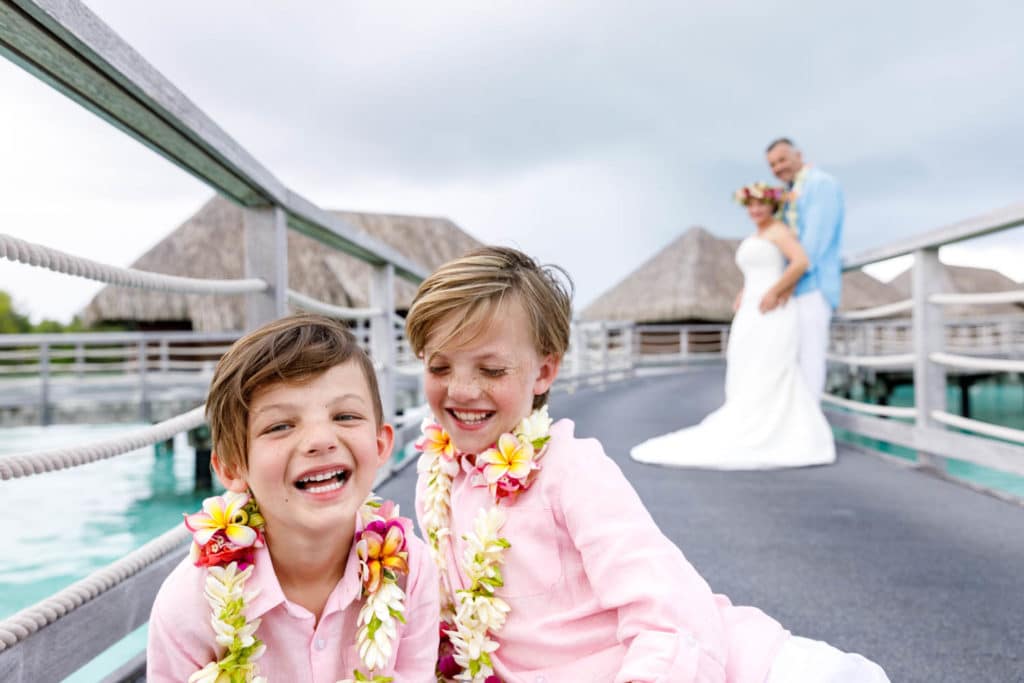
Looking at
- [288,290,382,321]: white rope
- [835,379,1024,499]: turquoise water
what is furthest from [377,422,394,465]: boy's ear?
[835,379,1024,499]: turquoise water

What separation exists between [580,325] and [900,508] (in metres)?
7.23

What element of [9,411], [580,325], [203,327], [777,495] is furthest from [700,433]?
[203,327]

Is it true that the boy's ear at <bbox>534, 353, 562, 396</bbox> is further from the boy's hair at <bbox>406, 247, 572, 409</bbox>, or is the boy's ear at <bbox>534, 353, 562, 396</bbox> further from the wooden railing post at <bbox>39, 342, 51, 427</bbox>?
the wooden railing post at <bbox>39, 342, 51, 427</bbox>

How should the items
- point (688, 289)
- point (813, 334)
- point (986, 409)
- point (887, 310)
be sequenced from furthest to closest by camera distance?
point (688, 289), point (986, 409), point (813, 334), point (887, 310)

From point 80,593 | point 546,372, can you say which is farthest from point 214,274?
point 546,372

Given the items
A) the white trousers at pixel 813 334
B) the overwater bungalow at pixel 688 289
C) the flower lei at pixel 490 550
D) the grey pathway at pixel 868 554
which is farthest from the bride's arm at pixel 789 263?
the overwater bungalow at pixel 688 289

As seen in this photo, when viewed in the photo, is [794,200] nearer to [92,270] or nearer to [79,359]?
[92,270]

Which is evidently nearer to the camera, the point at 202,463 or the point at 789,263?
the point at 789,263

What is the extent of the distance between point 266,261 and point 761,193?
3.16m

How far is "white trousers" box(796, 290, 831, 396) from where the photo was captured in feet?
13.9

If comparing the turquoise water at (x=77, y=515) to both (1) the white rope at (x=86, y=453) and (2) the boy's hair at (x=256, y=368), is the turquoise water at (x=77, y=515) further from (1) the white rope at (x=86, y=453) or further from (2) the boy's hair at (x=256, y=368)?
(2) the boy's hair at (x=256, y=368)

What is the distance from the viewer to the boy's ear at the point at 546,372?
4.15 feet

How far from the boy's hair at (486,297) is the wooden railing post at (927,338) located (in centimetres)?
290

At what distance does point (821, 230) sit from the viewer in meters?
4.16
